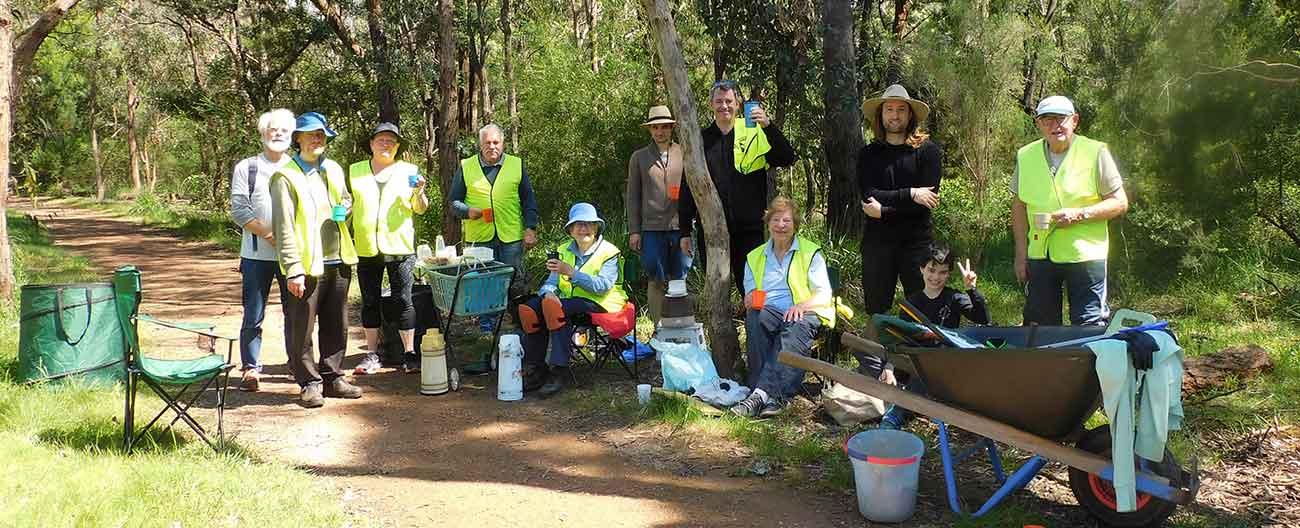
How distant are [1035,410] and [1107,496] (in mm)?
483

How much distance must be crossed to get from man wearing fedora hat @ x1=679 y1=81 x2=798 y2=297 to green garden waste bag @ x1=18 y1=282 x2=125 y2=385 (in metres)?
3.69

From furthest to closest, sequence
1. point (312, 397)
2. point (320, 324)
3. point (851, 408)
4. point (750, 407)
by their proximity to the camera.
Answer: point (320, 324) < point (312, 397) < point (750, 407) < point (851, 408)

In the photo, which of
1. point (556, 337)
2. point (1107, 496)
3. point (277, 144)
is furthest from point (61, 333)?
point (1107, 496)

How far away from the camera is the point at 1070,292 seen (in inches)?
197

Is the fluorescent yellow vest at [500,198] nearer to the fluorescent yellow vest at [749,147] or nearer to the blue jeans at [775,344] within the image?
the fluorescent yellow vest at [749,147]

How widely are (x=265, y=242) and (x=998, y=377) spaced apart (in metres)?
4.21

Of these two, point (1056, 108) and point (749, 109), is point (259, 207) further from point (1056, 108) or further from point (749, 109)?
point (1056, 108)

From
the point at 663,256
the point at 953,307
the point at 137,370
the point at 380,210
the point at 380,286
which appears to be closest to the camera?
the point at 137,370

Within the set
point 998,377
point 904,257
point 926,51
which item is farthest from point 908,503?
point 926,51

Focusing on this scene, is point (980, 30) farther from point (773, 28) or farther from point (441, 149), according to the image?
point (441, 149)

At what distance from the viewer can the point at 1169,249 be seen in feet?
32.1

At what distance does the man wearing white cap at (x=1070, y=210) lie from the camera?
4.86 m

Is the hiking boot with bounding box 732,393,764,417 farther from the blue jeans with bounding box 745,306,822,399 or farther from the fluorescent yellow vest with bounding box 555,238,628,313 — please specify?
the fluorescent yellow vest with bounding box 555,238,628,313

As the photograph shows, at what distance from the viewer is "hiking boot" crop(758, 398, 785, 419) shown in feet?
18.2
